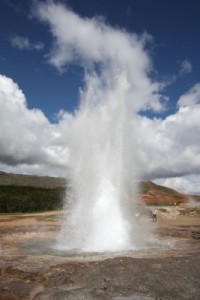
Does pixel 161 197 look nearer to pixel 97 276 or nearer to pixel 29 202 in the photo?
pixel 29 202

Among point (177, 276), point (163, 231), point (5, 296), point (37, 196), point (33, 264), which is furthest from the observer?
point (37, 196)

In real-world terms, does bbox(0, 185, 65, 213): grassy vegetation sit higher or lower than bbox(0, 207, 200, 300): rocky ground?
higher

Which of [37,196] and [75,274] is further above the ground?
[37,196]

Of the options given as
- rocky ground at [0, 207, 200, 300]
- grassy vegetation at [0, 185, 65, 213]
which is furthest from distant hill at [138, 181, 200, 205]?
rocky ground at [0, 207, 200, 300]

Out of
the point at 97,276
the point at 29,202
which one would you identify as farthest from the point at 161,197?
the point at 97,276

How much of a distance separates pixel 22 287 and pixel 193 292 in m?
4.86

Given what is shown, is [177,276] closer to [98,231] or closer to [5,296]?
[5,296]

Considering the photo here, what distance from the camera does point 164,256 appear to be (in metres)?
15.5

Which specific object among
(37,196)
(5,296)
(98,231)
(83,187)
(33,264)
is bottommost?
(5,296)

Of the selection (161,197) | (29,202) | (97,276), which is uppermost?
(161,197)

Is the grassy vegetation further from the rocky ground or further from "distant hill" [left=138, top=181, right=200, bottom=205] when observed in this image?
the rocky ground

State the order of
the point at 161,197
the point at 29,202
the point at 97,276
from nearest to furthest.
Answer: the point at 97,276 → the point at 29,202 → the point at 161,197

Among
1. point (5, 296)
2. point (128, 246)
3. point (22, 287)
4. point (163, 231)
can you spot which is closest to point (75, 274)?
point (22, 287)

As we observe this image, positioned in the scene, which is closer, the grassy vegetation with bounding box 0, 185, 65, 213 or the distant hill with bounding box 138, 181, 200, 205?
the grassy vegetation with bounding box 0, 185, 65, 213
